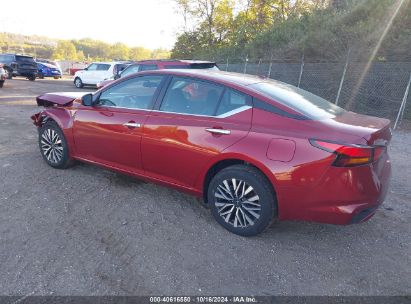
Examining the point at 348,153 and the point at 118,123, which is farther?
the point at 118,123

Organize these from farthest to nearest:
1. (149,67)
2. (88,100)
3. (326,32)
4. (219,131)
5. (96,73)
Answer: (96,73) → (326,32) → (149,67) → (88,100) → (219,131)

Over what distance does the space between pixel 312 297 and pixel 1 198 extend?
11.7ft

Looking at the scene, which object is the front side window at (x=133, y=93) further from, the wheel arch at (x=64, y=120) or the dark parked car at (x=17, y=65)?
the dark parked car at (x=17, y=65)

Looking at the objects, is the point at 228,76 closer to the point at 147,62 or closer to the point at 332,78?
the point at 147,62

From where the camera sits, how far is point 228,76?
12.0 feet

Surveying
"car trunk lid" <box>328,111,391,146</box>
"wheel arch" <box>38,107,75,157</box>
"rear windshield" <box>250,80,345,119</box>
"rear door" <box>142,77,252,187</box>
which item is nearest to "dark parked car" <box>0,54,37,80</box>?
"wheel arch" <box>38,107,75,157</box>

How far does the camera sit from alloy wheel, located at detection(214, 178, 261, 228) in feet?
10.4

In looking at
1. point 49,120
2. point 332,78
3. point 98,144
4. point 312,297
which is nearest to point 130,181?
point 98,144

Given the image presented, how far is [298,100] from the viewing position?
339 centimetres

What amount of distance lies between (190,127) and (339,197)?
5.18 ft

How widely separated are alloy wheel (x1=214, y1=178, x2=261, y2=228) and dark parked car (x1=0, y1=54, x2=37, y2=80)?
21.8 metres

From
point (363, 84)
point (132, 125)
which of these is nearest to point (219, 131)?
point (132, 125)

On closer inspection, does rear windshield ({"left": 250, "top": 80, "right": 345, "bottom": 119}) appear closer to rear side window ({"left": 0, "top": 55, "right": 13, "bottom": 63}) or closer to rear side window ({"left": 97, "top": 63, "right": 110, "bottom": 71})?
rear side window ({"left": 97, "top": 63, "right": 110, "bottom": 71})

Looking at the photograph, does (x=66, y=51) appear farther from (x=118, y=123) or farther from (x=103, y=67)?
(x=118, y=123)
